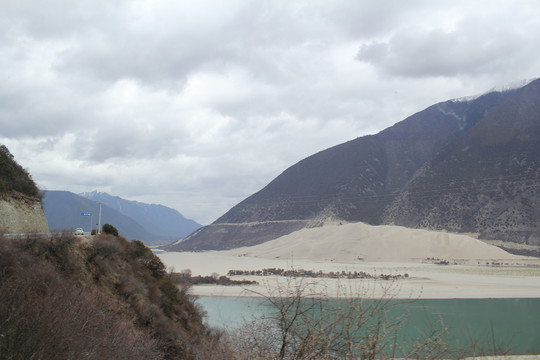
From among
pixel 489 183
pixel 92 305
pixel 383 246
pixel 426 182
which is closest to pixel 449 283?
pixel 383 246

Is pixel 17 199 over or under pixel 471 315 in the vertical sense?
over

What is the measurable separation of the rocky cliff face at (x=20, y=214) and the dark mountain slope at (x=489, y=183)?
225 ft

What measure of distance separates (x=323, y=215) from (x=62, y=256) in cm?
9054

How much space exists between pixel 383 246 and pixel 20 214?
56.6 m

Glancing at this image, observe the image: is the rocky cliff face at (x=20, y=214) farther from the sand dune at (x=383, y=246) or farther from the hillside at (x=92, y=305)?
the sand dune at (x=383, y=246)

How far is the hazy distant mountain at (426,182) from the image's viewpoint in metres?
77.0

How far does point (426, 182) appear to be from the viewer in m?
92.9

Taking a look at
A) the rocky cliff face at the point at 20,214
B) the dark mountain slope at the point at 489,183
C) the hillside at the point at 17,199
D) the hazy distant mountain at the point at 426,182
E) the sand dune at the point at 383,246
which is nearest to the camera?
the rocky cliff face at the point at 20,214

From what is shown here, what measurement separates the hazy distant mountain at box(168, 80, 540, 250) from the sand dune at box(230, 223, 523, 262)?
37.2ft

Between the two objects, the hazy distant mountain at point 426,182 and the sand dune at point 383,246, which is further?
the hazy distant mountain at point 426,182

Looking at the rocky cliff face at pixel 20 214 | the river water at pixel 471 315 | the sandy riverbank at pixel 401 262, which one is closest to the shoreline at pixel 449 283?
the sandy riverbank at pixel 401 262

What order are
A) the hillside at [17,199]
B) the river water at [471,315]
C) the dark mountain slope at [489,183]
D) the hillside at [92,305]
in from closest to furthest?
the hillside at [92,305], the hillside at [17,199], the river water at [471,315], the dark mountain slope at [489,183]

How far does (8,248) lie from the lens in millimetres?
12422

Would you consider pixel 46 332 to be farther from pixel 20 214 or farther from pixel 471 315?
pixel 471 315
